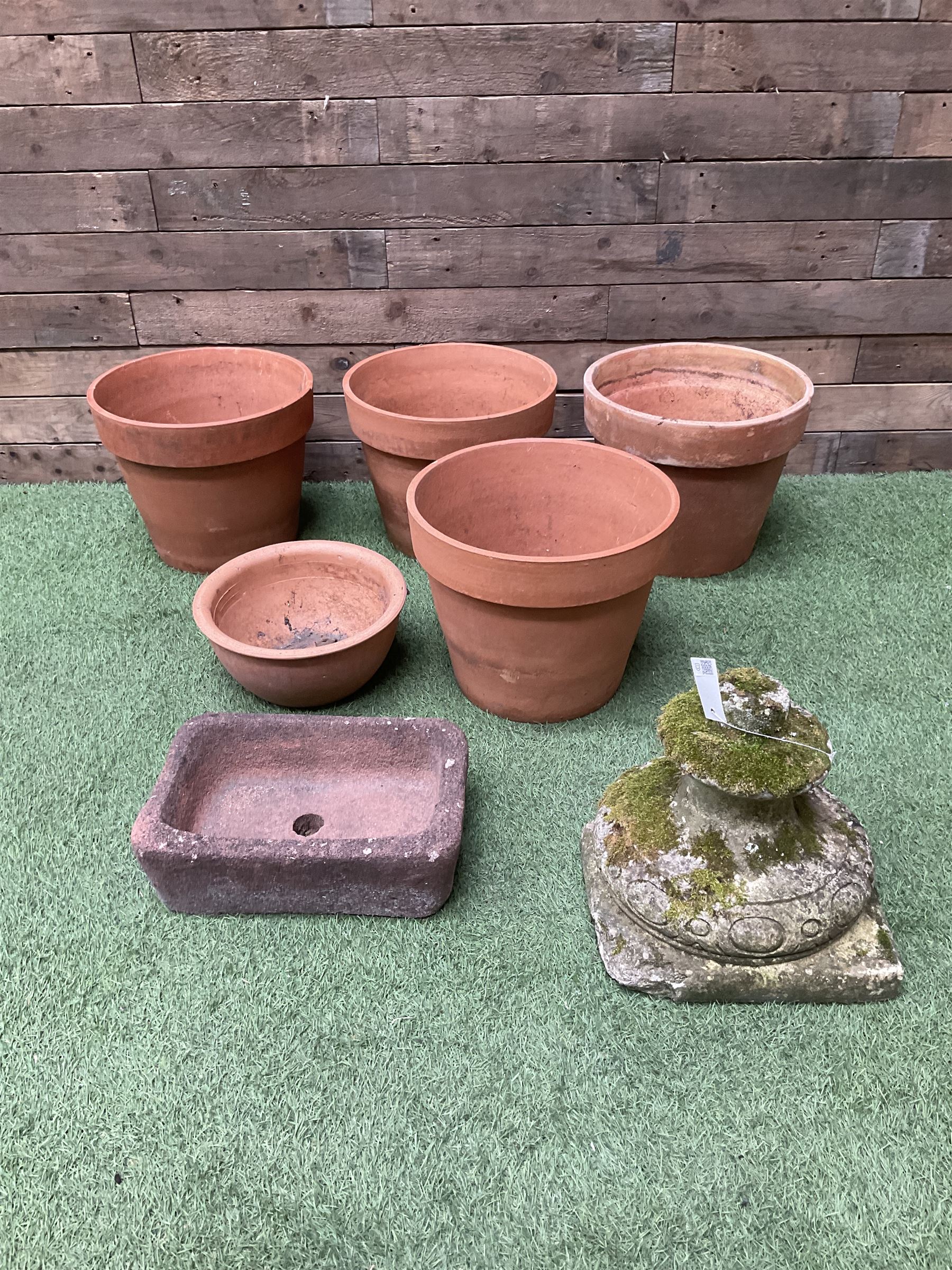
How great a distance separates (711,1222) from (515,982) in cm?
43

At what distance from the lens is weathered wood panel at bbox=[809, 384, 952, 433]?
2818 mm

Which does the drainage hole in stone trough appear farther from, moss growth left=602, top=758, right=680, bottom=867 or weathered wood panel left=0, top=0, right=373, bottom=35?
weathered wood panel left=0, top=0, right=373, bottom=35

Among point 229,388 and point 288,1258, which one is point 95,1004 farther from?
point 229,388

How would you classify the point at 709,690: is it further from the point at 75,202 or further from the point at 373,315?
the point at 75,202

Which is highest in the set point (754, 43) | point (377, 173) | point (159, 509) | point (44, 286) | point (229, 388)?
point (754, 43)

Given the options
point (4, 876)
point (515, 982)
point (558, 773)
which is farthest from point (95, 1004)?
point (558, 773)

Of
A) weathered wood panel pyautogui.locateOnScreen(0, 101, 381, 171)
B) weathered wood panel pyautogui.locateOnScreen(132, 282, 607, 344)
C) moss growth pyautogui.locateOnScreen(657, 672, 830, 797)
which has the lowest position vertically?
moss growth pyautogui.locateOnScreen(657, 672, 830, 797)

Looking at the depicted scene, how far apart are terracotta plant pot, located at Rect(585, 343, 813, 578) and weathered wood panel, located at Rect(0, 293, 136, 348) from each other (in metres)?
1.49

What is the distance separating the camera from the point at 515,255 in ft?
8.45

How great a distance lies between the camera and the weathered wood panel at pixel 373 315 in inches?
104

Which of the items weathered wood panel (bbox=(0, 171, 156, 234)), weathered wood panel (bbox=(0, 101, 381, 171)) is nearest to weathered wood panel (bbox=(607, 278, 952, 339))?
weathered wood panel (bbox=(0, 101, 381, 171))

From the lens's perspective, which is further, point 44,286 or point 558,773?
point 44,286

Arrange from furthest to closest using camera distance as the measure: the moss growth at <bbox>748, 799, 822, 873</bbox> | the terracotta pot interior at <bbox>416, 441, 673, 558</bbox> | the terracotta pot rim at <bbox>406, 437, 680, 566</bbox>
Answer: the terracotta pot interior at <bbox>416, 441, 673, 558</bbox> → the terracotta pot rim at <bbox>406, 437, 680, 566</bbox> → the moss growth at <bbox>748, 799, 822, 873</bbox>

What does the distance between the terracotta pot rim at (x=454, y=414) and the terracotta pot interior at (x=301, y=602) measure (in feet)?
1.35
